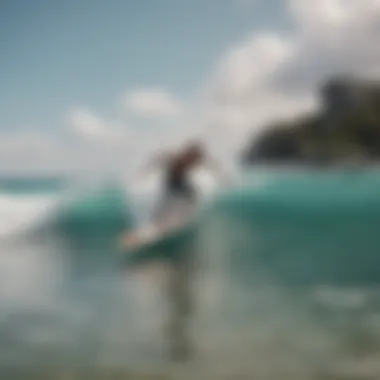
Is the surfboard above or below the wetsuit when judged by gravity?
below

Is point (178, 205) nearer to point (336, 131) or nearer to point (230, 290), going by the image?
point (230, 290)

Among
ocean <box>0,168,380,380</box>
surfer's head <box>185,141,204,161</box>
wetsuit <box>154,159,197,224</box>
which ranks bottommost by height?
ocean <box>0,168,380,380</box>

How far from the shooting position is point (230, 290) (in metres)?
1.46

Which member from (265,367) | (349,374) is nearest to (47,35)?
(265,367)

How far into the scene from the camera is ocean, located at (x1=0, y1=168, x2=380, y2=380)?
55.6 inches

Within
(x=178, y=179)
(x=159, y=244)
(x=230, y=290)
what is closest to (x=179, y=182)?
(x=178, y=179)

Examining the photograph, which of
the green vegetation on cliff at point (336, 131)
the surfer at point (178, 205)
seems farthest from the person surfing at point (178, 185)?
the green vegetation on cliff at point (336, 131)

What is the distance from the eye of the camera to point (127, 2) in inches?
61.9

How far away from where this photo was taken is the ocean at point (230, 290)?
141cm

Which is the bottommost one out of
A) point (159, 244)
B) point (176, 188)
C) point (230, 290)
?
point (230, 290)

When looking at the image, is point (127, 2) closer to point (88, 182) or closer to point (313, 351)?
point (88, 182)

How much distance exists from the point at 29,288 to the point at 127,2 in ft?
2.41

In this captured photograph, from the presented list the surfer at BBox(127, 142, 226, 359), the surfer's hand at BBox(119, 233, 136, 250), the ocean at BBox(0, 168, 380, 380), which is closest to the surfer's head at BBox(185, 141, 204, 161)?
the surfer at BBox(127, 142, 226, 359)

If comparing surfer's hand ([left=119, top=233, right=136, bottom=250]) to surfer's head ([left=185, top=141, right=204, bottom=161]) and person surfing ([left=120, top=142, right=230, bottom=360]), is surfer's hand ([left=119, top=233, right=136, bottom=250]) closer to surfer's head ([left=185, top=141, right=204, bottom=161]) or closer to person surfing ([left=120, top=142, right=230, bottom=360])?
person surfing ([left=120, top=142, right=230, bottom=360])
